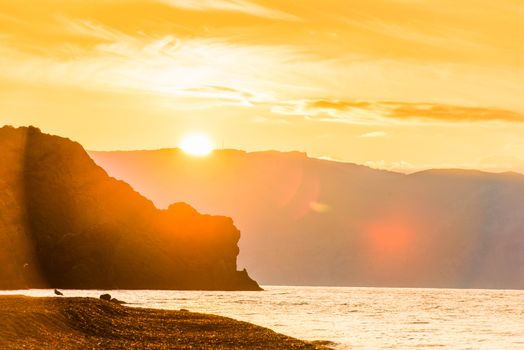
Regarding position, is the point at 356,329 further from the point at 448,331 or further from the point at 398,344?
the point at 398,344

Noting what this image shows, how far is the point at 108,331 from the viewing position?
2414 inches

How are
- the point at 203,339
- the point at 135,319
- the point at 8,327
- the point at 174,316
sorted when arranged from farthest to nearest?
the point at 174,316, the point at 135,319, the point at 203,339, the point at 8,327

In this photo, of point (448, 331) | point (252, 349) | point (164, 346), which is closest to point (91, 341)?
point (164, 346)

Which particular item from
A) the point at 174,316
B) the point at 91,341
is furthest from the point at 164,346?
the point at 174,316

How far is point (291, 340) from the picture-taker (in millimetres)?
64625

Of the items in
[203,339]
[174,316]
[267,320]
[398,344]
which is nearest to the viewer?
[203,339]

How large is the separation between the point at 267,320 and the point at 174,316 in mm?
17080

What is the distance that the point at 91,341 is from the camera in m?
53.3

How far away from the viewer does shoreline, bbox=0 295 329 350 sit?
5169 centimetres

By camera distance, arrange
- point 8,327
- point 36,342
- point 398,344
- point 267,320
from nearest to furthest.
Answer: point 36,342 → point 8,327 → point 398,344 → point 267,320

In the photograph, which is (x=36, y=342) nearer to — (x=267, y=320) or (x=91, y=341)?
(x=91, y=341)

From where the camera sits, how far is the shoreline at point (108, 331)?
51688mm

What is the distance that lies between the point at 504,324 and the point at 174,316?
43866 millimetres

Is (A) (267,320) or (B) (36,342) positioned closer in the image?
(B) (36,342)
